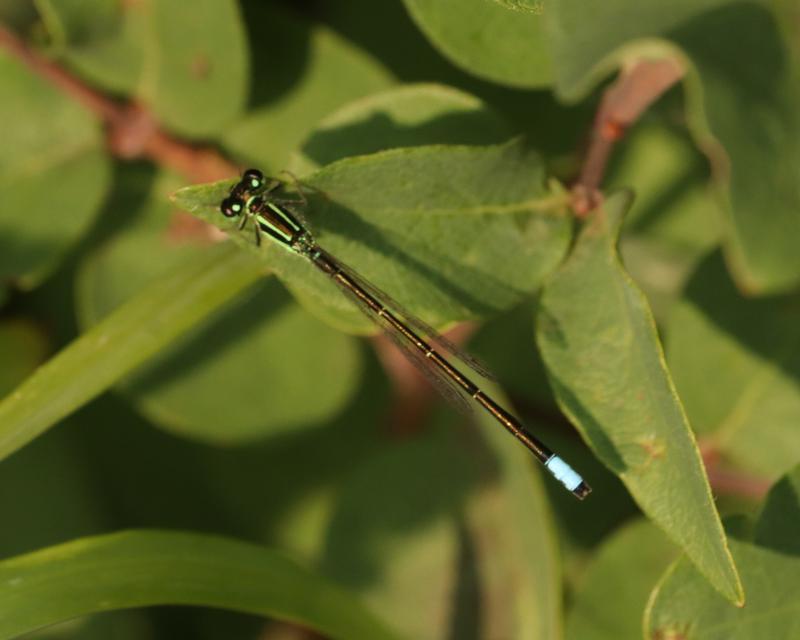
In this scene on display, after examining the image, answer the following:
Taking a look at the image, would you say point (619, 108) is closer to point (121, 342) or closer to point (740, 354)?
point (740, 354)

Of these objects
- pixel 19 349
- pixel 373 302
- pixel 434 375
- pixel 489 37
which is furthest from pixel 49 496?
pixel 489 37

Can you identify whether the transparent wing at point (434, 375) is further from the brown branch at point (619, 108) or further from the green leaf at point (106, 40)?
the green leaf at point (106, 40)

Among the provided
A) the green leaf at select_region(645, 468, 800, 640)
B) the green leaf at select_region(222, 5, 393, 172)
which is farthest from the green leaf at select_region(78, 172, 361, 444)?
the green leaf at select_region(645, 468, 800, 640)

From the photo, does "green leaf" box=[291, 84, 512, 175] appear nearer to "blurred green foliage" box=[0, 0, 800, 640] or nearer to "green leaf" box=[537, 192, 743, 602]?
"blurred green foliage" box=[0, 0, 800, 640]

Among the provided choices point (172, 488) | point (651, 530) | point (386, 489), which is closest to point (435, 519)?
point (386, 489)

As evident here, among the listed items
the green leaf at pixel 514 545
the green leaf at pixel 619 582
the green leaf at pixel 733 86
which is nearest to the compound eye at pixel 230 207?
the green leaf at pixel 733 86

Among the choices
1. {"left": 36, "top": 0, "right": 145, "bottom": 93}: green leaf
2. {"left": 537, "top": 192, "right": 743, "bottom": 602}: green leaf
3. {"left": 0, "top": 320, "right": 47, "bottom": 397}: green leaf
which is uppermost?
{"left": 0, "top": 320, "right": 47, "bottom": 397}: green leaf

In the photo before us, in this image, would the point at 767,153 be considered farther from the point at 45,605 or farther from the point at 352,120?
the point at 45,605
